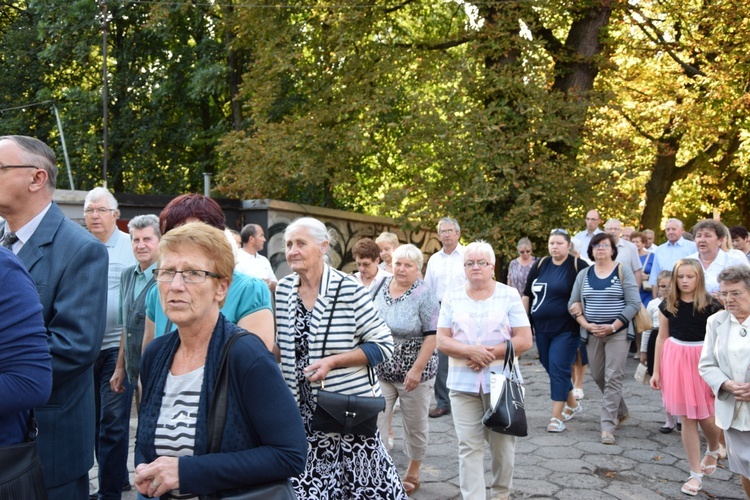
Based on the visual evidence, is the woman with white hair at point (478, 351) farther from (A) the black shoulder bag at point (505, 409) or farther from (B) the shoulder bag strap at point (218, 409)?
(B) the shoulder bag strap at point (218, 409)

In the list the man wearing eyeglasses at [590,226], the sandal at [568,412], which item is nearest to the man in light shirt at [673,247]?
the man wearing eyeglasses at [590,226]

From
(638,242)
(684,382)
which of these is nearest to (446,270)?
(684,382)

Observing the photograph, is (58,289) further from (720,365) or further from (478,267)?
(720,365)

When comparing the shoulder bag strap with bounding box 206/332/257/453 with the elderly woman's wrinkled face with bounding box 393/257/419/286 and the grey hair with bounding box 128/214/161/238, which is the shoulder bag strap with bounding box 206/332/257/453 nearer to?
the grey hair with bounding box 128/214/161/238

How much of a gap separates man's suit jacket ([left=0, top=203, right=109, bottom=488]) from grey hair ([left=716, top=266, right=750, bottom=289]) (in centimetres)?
417

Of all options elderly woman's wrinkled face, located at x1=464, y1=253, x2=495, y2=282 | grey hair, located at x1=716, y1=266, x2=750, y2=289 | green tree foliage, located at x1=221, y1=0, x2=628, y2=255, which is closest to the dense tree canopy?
green tree foliage, located at x1=221, y1=0, x2=628, y2=255

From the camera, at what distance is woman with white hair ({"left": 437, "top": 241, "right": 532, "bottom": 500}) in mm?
5301

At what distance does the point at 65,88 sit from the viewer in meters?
23.5

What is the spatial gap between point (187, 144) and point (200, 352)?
20.4 metres

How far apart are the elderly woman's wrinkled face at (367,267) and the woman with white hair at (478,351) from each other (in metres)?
1.37

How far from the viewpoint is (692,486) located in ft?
19.5

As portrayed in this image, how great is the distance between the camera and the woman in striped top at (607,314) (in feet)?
25.4

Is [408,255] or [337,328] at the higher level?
[408,255]

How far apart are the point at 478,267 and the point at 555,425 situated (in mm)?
3173
